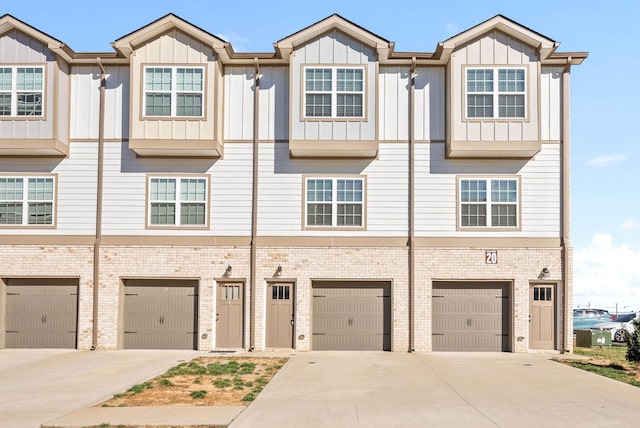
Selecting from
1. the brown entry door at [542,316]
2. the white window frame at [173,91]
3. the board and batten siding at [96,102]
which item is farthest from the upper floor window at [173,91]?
the brown entry door at [542,316]

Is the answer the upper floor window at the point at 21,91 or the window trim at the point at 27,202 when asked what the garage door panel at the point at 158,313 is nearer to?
the window trim at the point at 27,202

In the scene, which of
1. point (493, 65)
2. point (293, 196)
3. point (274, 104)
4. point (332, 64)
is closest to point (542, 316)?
point (493, 65)

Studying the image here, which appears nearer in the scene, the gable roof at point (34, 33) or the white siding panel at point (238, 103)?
the gable roof at point (34, 33)

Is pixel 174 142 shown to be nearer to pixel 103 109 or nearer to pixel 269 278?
pixel 103 109

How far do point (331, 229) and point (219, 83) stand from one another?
580 cm

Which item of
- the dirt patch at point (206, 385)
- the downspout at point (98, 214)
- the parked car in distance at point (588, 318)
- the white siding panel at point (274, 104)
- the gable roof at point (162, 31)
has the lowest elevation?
the parked car in distance at point (588, 318)

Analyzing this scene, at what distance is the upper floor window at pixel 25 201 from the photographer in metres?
19.8

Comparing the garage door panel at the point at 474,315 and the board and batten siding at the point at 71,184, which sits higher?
the board and batten siding at the point at 71,184

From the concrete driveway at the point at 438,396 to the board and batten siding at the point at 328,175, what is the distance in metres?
4.26

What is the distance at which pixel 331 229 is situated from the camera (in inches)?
769

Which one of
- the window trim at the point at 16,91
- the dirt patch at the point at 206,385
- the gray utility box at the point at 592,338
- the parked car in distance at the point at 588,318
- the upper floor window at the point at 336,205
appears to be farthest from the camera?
the parked car in distance at the point at 588,318

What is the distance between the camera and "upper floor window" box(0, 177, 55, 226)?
64.8ft

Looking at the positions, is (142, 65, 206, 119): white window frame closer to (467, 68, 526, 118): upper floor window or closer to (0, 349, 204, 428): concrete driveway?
(0, 349, 204, 428): concrete driveway

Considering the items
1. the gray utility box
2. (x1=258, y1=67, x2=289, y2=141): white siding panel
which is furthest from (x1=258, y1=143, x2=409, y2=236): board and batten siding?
the gray utility box
